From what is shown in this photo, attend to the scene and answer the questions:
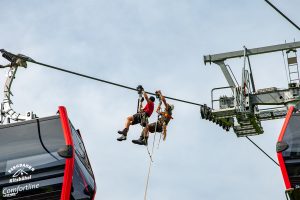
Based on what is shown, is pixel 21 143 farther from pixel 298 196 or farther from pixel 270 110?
pixel 270 110

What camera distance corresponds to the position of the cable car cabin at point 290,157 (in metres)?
17.8

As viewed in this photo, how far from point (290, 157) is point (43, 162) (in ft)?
16.9

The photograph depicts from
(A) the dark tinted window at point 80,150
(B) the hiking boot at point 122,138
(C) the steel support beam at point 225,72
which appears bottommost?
(A) the dark tinted window at point 80,150

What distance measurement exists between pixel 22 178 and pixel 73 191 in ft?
3.34

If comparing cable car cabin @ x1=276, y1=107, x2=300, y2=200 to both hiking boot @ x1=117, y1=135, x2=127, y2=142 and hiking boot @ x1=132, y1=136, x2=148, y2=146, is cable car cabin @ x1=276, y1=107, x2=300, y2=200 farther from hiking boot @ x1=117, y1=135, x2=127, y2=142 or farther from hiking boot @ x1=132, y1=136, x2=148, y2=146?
hiking boot @ x1=117, y1=135, x2=127, y2=142

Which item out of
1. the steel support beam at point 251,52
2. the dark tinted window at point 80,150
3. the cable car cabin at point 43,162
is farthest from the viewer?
the steel support beam at point 251,52

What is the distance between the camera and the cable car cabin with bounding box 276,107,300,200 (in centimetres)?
1780

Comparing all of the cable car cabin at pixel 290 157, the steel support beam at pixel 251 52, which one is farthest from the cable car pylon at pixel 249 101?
the cable car cabin at pixel 290 157

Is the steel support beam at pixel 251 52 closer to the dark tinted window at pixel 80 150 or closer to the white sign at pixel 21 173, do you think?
the dark tinted window at pixel 80 150

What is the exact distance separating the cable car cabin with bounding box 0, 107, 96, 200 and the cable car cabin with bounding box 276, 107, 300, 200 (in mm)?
3965

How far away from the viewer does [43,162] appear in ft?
54.6

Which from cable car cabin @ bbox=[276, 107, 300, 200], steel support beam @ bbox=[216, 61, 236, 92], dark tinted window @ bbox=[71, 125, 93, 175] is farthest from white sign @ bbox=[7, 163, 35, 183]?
steel support beam @ bbox=[216, 61, 236, 92]

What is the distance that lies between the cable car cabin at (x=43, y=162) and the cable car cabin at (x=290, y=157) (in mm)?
3965

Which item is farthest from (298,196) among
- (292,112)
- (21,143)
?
(21,143)
